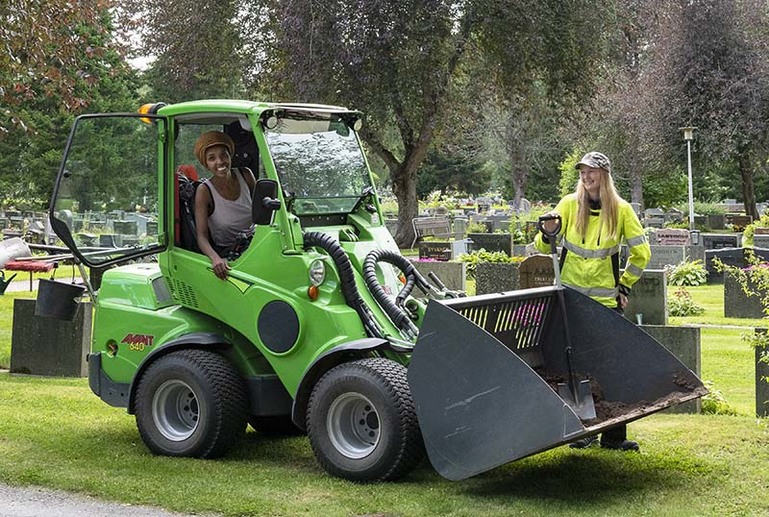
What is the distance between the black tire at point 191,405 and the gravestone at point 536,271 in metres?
6.21

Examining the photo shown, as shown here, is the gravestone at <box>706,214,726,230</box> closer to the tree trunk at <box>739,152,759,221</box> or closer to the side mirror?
the tree trunk at <box>739,152,759,221</box>

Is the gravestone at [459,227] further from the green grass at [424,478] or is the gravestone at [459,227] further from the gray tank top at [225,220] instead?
the gray tank top at [225,220]

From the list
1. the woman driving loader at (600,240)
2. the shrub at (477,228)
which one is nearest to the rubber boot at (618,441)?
the woman driving loader at (600,240)

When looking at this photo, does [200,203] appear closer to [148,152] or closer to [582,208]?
[148,152]

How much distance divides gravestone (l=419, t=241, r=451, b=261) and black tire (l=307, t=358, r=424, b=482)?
1452 cm

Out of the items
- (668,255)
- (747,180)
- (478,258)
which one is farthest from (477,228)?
(478,258)

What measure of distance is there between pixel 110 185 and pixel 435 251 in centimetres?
1373

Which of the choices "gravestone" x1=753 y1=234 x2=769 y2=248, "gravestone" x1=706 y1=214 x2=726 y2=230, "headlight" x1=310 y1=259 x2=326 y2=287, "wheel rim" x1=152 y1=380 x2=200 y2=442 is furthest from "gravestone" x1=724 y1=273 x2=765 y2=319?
"gravestone" x1=706 y1=214 x2=726 y2=230

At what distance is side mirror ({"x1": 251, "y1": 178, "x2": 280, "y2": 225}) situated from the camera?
7.47m

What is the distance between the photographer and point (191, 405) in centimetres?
802

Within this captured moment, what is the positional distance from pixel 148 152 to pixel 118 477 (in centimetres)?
247

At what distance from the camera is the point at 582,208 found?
26.1 feet

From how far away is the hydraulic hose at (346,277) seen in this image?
7.45 m

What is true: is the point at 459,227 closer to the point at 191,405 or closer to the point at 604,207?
the point at 604,207
